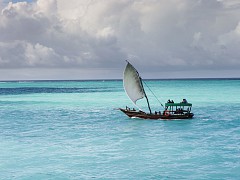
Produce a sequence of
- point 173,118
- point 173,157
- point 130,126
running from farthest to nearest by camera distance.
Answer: point 173,118
point 130,126
point 173,157

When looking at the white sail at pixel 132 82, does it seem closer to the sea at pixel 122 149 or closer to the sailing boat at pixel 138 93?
the sailing boat at pixel 138 93

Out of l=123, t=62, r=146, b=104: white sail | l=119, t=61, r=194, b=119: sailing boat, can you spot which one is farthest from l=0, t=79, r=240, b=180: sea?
l=123, t=62, r=146, b=104: white sail

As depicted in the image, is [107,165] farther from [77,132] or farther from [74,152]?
[77,132]

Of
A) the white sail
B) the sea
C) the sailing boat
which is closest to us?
the sea

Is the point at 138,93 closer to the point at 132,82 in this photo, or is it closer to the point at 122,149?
the point at 132,82

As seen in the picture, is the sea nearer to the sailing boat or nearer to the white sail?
the sailing boat

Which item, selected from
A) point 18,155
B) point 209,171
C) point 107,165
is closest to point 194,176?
point 209,171

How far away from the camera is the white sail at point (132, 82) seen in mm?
40247

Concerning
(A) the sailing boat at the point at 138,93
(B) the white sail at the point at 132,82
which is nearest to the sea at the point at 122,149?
(A) the sailing boat at the point at 138,93

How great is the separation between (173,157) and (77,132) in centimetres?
1304

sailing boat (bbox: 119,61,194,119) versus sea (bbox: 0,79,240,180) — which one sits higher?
sailing boat (bbox: 119,61,194,119)

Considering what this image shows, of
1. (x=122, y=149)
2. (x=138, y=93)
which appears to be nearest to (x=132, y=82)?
(x=138, y=93)

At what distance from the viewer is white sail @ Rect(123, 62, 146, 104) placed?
40.2 m

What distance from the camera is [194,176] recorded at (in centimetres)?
1942
